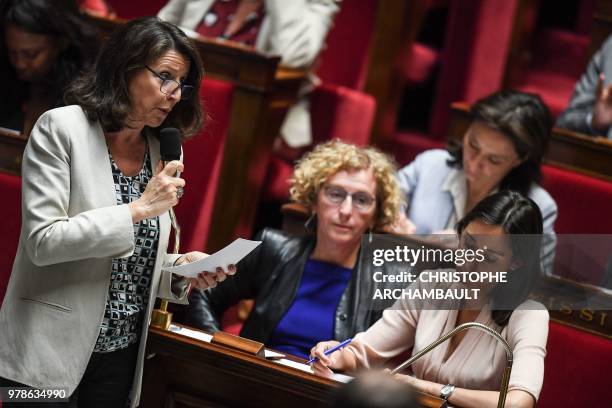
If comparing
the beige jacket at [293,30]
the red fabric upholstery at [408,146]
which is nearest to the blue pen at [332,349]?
the beige jacket at [293,30]

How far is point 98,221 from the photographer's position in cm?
97

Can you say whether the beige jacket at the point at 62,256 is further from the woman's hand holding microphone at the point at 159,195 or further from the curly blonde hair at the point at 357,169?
the curly blonde hair at the point at 357,169

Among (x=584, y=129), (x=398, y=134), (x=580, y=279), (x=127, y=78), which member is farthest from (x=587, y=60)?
(x=127, y=78)

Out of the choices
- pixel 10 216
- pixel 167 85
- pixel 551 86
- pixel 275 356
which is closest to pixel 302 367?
pixel 275 356

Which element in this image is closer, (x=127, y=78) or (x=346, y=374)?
(x=127, y=78)

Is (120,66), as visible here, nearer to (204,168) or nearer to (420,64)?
(204,168)

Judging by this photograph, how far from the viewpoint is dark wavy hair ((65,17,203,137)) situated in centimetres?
103

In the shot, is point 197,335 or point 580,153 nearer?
point 197,335

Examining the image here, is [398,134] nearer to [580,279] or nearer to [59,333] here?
[580,279]

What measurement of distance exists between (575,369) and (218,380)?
49 cm

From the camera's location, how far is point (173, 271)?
1.04m

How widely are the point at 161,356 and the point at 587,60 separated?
4.95ft

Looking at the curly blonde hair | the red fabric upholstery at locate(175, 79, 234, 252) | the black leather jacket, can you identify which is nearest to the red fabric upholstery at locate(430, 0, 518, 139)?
the red fabric upholstery at locate(175, 79, 234, 252)

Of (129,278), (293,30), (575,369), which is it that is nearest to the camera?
(129,278)
